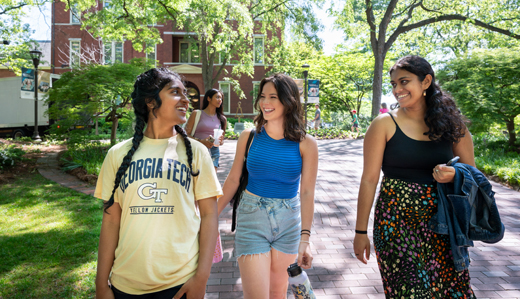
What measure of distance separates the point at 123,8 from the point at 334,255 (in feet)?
44.5

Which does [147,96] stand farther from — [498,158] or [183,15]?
[183,15]

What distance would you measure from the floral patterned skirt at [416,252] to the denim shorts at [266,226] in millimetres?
630

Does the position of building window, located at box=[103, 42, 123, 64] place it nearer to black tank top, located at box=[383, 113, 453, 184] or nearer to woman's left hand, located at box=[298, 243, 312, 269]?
woman's left hand, located at box=[298, 243, 312, 269]

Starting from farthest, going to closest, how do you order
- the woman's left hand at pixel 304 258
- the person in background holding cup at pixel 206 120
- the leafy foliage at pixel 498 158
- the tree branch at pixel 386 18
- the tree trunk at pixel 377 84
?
the tree trunk at pixel 377 84, the tree branch at pixel 386 18, the leafy foliage at pixel 498 158, the person in background holding cup at pixel 206 120, the woman's left hand at pixel 304 258

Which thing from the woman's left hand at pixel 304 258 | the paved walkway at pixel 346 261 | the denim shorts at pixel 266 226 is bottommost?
the paved walkway at pixel 346 261

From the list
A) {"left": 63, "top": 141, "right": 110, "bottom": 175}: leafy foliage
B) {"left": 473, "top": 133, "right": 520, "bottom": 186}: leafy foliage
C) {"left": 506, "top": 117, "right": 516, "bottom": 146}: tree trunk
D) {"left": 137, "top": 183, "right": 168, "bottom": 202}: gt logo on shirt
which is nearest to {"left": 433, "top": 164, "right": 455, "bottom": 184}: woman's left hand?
{"left": 137, "top": 183, "right": 168, "bottom": 202}: gt logo on shirt

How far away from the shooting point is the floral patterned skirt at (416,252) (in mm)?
2191

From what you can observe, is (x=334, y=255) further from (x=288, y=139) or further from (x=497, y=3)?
(x=497, y=3)

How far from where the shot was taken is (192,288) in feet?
6.13

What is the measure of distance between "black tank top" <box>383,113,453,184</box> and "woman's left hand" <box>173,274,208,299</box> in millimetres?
1390

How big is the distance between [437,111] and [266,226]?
135cm

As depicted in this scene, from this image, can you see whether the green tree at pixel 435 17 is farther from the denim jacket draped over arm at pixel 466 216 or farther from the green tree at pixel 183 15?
the denim jacket draped over arm at pixel 466 216

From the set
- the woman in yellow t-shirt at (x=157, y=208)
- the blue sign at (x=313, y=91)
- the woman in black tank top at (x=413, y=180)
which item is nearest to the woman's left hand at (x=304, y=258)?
the woman in black tank top at (x=413, y=180)

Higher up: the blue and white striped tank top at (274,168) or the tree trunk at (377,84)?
the tree trunk at (377,84)
